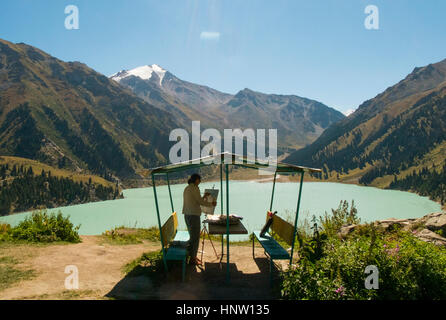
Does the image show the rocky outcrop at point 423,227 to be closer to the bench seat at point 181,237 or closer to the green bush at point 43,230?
the bench seat at point 181,237

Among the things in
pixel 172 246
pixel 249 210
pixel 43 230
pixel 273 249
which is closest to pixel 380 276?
pixel 273 249

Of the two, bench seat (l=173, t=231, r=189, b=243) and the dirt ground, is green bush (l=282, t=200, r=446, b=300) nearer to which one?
the dirt ground

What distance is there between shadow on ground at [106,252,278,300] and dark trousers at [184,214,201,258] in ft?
1.64

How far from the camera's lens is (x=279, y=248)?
297 inches

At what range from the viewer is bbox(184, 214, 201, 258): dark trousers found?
7.50 meters

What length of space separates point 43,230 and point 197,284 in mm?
6891

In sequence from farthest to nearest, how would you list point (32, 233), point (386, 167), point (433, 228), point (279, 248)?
point (386, 167) → point (32, 233) → point (433, 228) → point (279, 248)

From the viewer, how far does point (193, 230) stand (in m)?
7.59

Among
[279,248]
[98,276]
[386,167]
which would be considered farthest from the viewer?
[386,167]

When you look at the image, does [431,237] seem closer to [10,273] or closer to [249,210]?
[10,273]

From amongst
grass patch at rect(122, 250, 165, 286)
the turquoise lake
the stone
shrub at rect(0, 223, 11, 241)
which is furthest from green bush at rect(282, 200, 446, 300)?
the turquoise lake
